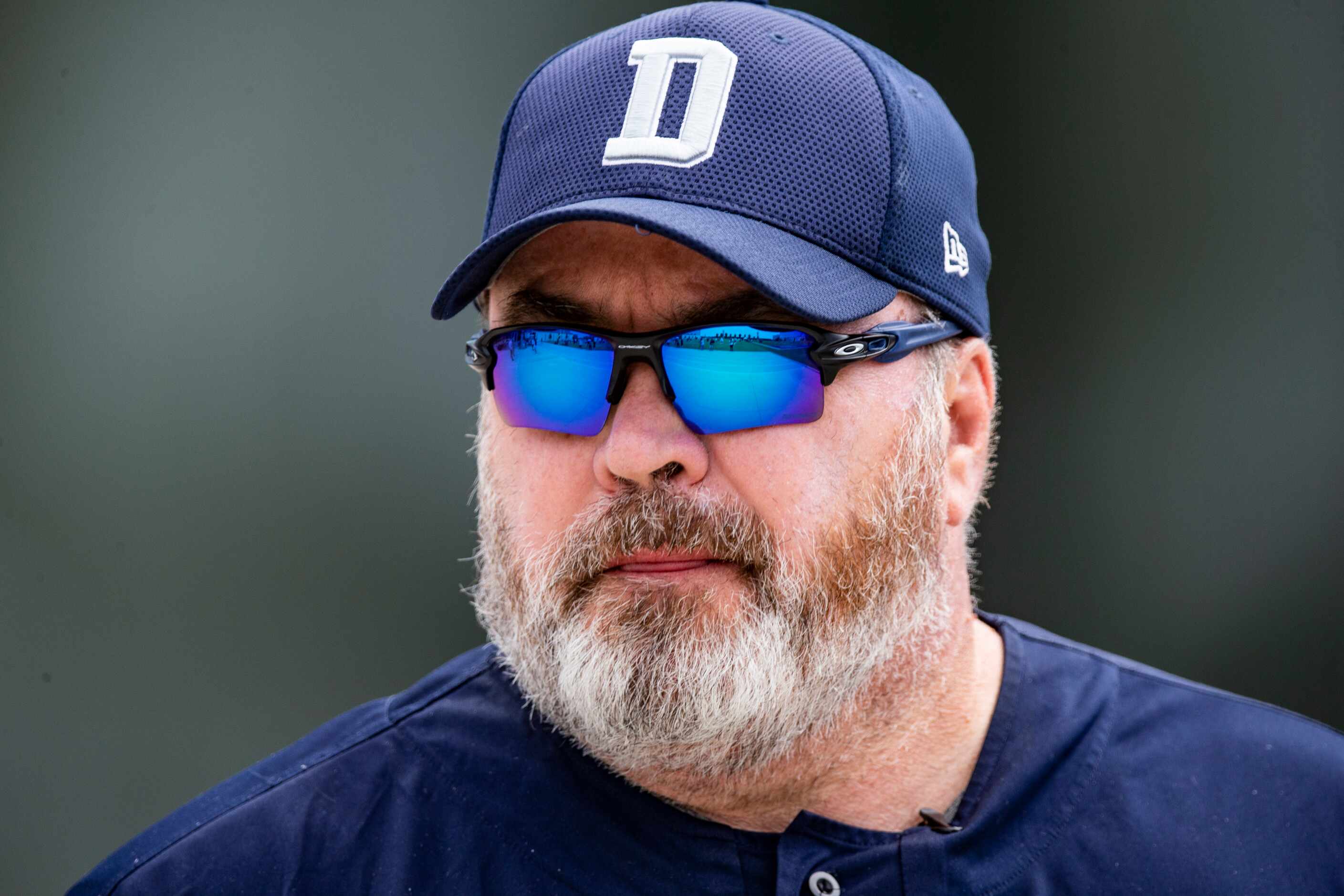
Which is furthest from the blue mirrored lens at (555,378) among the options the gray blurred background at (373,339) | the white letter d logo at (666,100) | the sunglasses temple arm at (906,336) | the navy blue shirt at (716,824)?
the gray blurred background at (373,339)

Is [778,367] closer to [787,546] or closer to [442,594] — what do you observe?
[787,546]

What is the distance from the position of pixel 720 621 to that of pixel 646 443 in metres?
0.25

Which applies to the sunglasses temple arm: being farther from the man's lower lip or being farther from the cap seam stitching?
the man's lower lip

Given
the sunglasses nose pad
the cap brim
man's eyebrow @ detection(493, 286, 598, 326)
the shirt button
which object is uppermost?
the cap brim

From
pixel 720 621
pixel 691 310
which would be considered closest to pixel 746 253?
pixel 691 310

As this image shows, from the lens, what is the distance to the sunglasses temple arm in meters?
1.47

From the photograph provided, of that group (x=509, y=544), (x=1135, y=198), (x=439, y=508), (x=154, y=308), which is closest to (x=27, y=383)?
(x=154, y=308)

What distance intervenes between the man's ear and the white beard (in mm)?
93

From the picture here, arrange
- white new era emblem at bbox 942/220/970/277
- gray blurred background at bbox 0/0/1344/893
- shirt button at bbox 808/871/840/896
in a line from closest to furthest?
shirt button at bbox 808/871/840/896
white new era emblem at bbox 942/220/970/277
gray blurred background at bbox 0/0/1344/893

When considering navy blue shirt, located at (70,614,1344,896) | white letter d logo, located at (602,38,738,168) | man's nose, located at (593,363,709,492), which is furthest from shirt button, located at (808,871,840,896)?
white letter d logo, located at (602,38,738,168)

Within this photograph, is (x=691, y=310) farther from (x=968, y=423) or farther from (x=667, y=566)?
(x=968, y=423)

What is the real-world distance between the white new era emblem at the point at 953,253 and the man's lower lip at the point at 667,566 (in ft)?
1.90

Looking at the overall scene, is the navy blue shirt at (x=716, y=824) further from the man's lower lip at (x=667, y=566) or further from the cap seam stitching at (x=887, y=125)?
the cap seam stitching at (x=887, y=125)

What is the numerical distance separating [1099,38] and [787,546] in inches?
71.1
